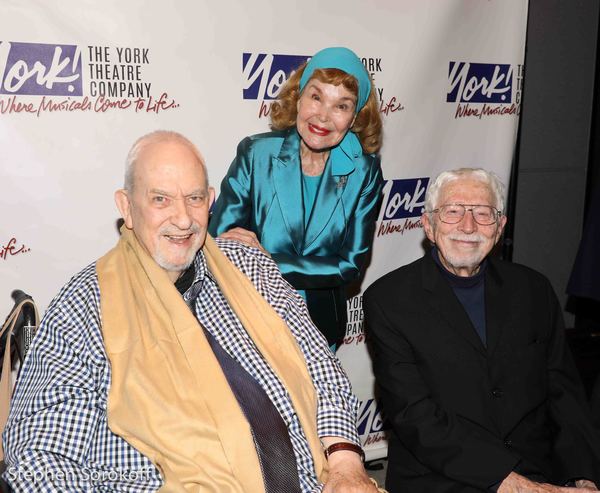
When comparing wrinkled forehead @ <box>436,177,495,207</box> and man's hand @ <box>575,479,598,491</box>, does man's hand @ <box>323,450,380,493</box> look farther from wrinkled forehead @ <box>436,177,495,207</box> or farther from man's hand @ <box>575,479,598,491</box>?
wrinkled forehead @ <box>436,177,495,207</box>

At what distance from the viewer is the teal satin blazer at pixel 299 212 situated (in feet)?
10.4

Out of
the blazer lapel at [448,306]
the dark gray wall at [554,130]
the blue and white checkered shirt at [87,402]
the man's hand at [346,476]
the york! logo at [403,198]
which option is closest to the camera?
the blue and white checkered shirt at [87,402]

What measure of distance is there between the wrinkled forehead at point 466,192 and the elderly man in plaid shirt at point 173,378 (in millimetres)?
761

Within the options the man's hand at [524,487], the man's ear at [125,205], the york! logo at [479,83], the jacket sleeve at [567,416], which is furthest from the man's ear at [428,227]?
the york! logo at [479,83]

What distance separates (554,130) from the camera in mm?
5391

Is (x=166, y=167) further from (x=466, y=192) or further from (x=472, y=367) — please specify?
(x=472, y=367)

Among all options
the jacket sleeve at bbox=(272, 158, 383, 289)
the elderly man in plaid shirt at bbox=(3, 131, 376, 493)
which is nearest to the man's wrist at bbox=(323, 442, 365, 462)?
the elderly man in plaid shirt at bbox=(3, 131, 376, 493)

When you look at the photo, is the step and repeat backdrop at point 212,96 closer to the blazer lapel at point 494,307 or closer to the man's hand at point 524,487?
the blazer lapel at point 494,307

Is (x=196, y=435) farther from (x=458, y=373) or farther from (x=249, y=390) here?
(x=458, y=373)

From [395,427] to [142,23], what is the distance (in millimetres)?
2027

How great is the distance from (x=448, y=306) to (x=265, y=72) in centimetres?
157

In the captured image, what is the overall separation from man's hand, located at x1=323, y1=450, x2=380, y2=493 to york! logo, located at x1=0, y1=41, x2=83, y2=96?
195 cm

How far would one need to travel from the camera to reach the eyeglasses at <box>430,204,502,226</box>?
288 centimetres

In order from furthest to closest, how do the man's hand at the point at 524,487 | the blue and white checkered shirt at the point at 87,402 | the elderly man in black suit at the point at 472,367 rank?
the elderly man in black suit at the point at 472,367 < the man's hand at the point at 524,487 < the blue and white checkered shirt at the point at 87,402
